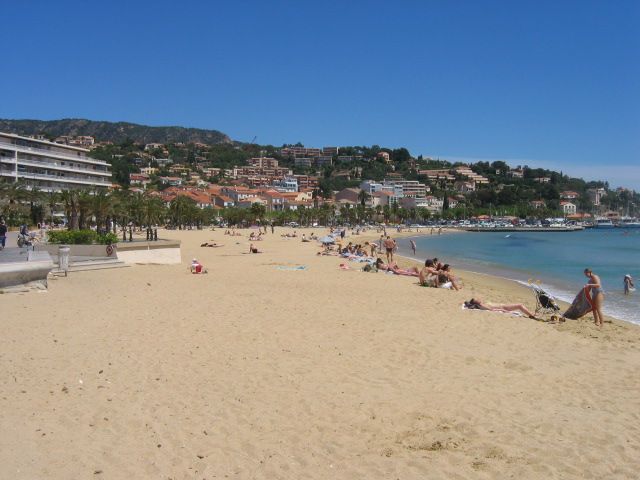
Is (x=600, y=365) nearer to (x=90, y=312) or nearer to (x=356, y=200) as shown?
(x=90, y=312)

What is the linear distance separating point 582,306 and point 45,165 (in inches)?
2357

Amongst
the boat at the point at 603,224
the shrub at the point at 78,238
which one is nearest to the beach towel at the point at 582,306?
the shrub at the point at 78,238

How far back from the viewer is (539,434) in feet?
18.2

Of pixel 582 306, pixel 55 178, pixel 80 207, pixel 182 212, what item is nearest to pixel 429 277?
pixel 582 306

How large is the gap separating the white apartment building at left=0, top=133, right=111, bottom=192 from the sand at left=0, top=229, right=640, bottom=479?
50.1 metres

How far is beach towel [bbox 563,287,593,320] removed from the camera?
12258mm

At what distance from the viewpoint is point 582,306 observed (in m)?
12.4

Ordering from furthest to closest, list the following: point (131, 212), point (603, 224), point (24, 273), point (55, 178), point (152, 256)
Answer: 1. point (603, 224)
2. point (55, 178)
3. point (131, 212)
4. point (152, 256)
5. point (24, 273)

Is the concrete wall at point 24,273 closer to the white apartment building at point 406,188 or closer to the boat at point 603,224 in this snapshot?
the white apartment building at point 406,188

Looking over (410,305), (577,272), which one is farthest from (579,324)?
(577,272)

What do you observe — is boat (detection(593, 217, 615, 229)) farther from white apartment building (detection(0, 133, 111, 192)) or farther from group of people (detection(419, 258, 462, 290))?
group of people (detection(419, 258, 462, 290))

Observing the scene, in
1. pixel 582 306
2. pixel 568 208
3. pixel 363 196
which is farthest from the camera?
pixel 568 208

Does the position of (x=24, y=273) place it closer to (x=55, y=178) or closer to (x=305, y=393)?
(x=305, y=393)

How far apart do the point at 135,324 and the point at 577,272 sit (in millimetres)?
25473
